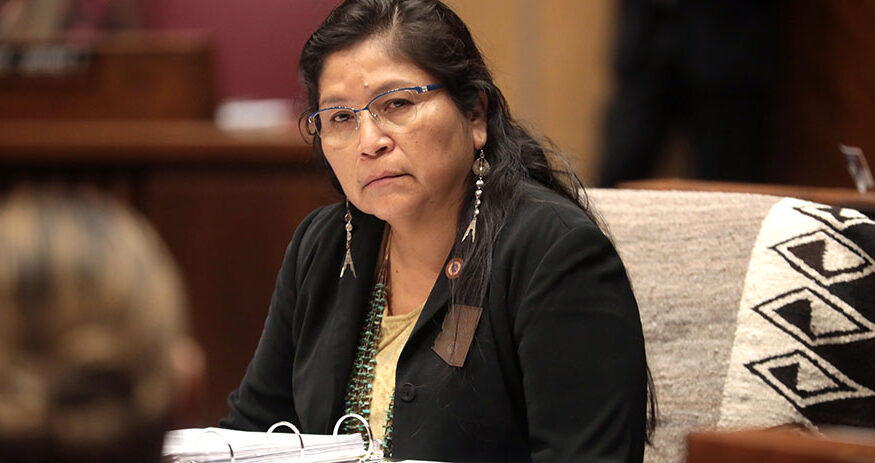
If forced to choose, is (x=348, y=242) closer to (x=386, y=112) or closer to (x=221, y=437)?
(x=386, y=112)

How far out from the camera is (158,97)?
13.8 feet

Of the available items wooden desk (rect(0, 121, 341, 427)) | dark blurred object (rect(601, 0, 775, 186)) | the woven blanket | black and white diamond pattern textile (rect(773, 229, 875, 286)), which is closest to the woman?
the woven blanket

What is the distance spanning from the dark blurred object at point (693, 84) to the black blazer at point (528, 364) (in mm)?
2915

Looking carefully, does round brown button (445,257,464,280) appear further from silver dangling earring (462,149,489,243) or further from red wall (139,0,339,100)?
red wall (139,0,339,100)

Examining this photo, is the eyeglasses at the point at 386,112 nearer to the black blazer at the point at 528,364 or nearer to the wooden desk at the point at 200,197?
the black blazer at the point at 528,364

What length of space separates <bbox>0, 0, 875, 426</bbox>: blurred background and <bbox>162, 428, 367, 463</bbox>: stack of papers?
5.81 feet

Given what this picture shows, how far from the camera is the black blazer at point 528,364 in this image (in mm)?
1658

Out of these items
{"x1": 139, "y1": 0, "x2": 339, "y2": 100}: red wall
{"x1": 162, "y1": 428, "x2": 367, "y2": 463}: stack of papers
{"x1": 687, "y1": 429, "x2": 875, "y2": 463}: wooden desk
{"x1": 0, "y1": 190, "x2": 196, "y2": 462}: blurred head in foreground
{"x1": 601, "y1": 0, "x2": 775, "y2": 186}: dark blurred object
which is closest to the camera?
{"x1": 0, "y1": 190, "x2": 196, "y2": 462}: blurred head in foreground

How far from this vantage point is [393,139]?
1.86 m

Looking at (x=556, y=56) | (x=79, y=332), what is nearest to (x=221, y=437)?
(x=79, y=332)

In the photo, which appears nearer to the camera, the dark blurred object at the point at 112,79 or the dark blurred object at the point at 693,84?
the dark blurred object at the point at 112,79

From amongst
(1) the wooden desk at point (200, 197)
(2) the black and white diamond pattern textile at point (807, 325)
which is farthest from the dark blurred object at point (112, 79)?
(2) the black and white diamond pattern textile at point (807, 325)

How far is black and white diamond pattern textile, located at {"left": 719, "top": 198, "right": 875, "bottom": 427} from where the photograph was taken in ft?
6.28

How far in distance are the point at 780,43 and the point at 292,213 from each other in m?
2.31
